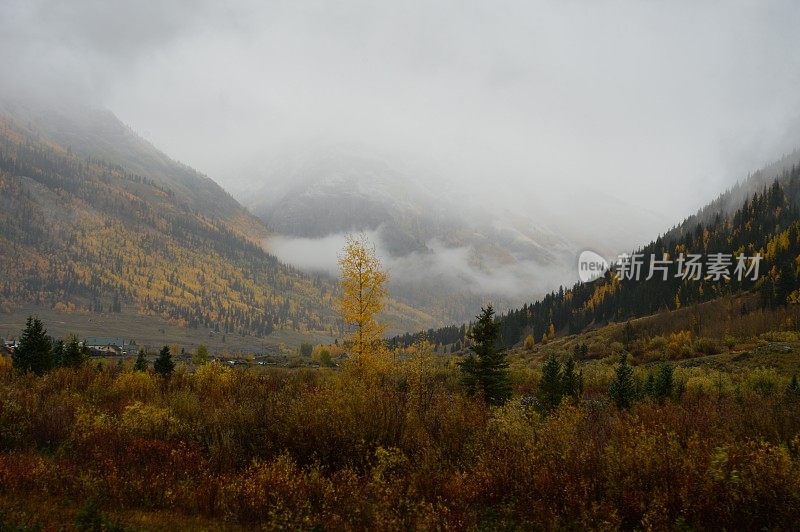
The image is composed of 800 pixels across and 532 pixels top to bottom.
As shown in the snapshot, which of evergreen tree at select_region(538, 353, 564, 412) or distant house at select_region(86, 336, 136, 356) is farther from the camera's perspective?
distant house at select_region(86, 336, 136, 356)

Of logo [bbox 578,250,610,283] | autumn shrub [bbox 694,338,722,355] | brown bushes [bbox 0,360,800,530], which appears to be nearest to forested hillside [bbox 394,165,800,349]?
logo [bbox 578,250,610,283]

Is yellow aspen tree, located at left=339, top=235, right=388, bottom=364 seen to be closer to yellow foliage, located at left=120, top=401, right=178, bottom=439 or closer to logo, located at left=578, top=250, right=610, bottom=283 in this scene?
yellow foliage, located at left=120, top=401, right=178, bottom=439

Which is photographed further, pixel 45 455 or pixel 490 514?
pixel 45 455

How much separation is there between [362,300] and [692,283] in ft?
381

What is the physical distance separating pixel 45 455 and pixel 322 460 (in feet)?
16.6

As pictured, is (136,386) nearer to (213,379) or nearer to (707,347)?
(213,379)

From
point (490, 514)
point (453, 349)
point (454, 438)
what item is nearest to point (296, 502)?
point (490, 514)

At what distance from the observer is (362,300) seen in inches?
990

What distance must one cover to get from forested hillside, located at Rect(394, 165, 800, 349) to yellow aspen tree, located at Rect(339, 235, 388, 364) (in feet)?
284

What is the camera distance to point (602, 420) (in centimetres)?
1126

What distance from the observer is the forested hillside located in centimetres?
10225

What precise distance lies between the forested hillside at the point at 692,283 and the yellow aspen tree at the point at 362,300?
3404 inches

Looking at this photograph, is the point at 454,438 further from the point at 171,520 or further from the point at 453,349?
the point at 453,349

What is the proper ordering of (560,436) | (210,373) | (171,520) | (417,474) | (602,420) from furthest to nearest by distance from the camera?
1. (210,373)
2. (602,420)
3. (560,436)
4. (417,474)
5. (171,520)
